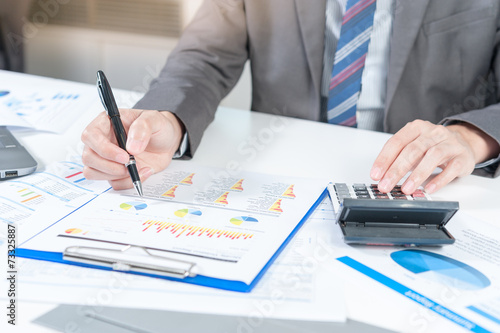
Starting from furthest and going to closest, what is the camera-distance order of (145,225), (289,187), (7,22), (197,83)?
(7,22) → (197,83) → (289,187) → (145,225)

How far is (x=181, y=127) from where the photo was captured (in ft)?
2.80

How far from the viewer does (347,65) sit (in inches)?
41.8

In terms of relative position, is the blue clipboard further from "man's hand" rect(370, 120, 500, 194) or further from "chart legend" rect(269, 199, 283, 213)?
"man's hand" rect(370, 120, 500, 194)

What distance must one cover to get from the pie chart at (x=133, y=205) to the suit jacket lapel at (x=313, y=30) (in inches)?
23.2

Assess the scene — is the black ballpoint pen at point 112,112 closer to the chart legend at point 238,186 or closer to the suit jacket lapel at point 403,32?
the chart legend at point 238,186

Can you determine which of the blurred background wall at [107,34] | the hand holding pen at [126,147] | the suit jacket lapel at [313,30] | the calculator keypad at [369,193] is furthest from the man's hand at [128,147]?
the blurred background wall at [107,34]

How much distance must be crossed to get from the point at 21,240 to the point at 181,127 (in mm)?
357

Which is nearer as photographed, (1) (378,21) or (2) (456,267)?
(2) (456,267)

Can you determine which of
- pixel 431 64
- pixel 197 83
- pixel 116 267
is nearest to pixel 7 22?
pixel 197 83

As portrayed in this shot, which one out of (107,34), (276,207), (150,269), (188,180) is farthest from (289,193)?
(107,34)

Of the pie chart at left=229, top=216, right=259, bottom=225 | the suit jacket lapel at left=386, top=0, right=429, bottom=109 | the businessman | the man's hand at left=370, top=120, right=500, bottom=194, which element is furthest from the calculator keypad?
the suit jacket lapel at left=386, top=0, right=429, bottom=109

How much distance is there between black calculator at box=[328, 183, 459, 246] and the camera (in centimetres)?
58

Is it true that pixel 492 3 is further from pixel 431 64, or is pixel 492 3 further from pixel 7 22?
pixel 7 22

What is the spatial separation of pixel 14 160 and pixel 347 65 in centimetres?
67
